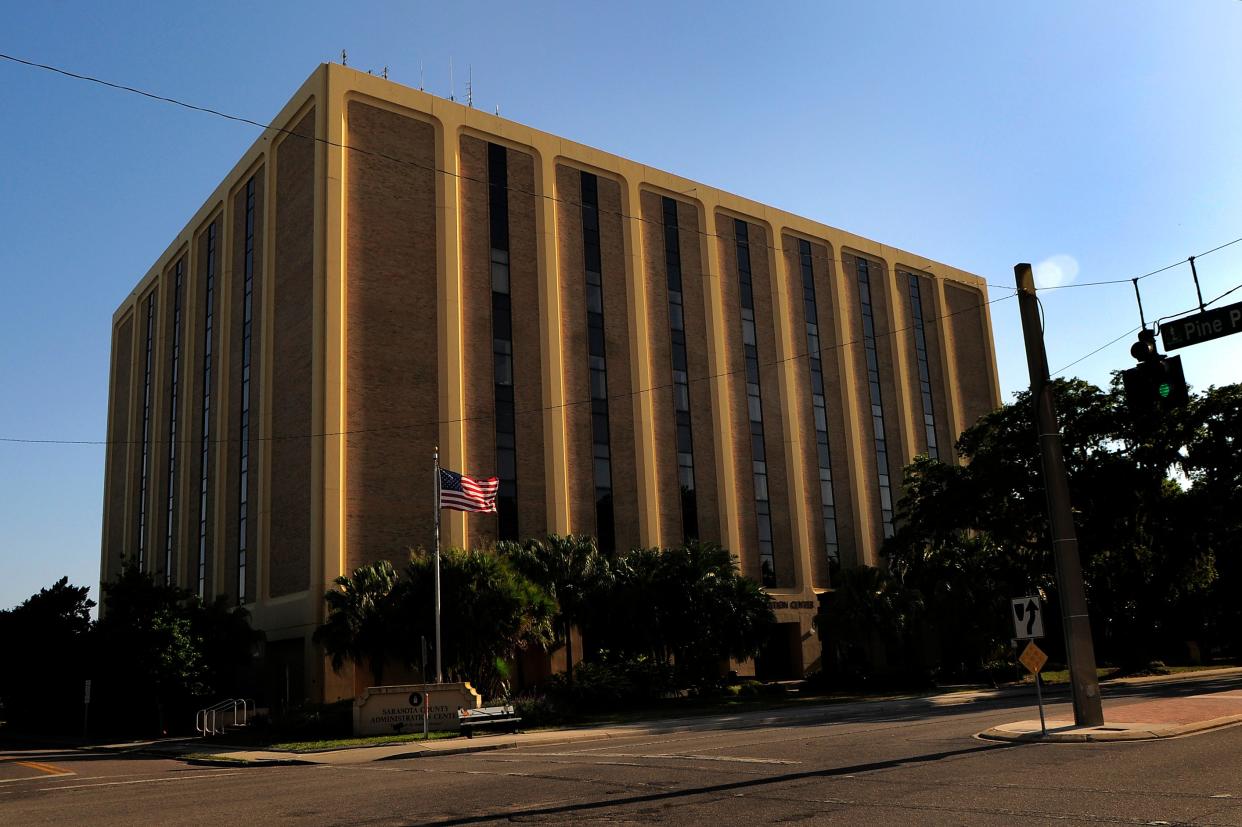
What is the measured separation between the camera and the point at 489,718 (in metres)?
30.7

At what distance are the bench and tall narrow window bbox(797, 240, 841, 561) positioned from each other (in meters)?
32.3

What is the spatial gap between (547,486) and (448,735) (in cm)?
1998

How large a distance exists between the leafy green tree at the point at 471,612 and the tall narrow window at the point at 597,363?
13482 mm

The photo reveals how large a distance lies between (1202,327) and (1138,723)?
960 cm

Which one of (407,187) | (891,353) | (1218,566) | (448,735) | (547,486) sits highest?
(407,187)

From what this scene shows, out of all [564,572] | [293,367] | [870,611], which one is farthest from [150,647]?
[870,611]

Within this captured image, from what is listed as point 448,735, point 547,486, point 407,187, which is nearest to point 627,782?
point 448,735

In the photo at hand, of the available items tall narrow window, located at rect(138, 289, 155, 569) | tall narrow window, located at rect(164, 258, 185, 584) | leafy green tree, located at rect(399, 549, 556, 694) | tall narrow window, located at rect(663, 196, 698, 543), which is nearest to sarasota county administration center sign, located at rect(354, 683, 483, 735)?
leafy green tree, located at rect(399, 549, 556, 694)

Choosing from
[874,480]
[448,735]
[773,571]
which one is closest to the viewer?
[448,735]

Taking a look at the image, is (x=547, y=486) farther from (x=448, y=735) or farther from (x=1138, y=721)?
(x=1138, y=721)

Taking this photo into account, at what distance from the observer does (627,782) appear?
14.4 meters

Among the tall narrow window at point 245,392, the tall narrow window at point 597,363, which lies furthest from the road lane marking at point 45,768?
the tall narrow window at point 597,363

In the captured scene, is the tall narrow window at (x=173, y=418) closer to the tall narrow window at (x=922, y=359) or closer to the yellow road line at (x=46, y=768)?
the yellow road line at (x=46, y=768)

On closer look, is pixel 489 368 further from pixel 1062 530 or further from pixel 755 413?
pixel 1062 530
